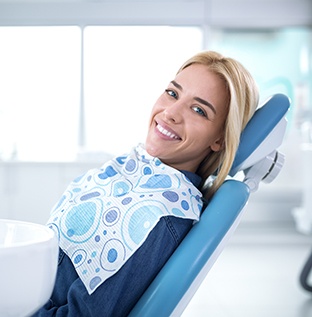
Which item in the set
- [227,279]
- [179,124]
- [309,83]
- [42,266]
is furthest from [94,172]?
[309,83]

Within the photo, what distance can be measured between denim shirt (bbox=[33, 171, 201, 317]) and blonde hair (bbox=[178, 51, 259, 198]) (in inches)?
7.1

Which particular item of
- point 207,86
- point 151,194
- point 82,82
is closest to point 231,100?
point 207,86

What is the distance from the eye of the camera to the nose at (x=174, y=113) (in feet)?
4.22

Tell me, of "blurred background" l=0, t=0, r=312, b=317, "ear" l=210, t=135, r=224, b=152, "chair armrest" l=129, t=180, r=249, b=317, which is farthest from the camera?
"blurred background" l=0, t=0, r=312, b=317

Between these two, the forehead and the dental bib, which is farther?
the forehead

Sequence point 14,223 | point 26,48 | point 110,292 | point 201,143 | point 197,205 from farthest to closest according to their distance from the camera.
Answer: point 26,48
point 201,143
point 197,205
point 110,292
point 14,223

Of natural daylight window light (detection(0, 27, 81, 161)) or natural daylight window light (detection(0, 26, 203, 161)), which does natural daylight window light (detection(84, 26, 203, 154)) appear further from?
natural daylight window light (detection(0, 27, 81, 161))

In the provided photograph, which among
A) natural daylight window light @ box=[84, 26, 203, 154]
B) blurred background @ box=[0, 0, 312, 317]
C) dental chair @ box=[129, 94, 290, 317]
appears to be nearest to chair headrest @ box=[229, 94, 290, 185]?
dental chair @ box=[129, 94, 290, 317]

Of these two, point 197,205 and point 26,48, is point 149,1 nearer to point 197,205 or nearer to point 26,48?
point 26,48

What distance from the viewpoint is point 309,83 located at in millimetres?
4828

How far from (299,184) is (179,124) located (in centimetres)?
358

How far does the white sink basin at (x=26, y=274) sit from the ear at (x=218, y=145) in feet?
2.19

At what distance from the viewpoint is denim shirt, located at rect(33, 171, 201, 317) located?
1066 millimetres

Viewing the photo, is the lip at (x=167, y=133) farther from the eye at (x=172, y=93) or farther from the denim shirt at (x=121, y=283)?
the denim shirt at (x=121, y=283)
